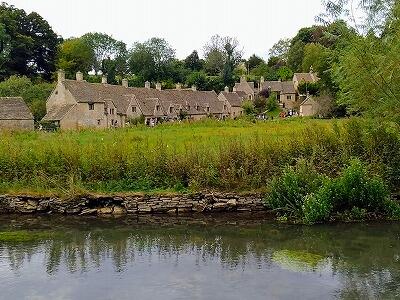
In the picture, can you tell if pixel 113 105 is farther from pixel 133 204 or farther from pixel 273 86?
pixel 273 86

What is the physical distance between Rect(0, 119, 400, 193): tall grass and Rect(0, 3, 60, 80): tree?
58.1m

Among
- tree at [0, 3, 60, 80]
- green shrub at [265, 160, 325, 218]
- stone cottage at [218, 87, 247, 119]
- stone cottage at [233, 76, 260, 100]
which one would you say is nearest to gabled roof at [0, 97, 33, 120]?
tree at [0, 3, 60, 80]

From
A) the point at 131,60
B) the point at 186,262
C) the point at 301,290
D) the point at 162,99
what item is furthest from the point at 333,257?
the point at 131,60

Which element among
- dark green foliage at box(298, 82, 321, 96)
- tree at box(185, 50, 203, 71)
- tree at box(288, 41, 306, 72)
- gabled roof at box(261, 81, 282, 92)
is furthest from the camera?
tree at box(185, 50, 203, 71)

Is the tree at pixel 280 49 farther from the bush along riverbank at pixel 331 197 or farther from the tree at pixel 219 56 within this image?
the bush along riverbank at pixel 331 197

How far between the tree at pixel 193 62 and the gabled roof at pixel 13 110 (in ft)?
197

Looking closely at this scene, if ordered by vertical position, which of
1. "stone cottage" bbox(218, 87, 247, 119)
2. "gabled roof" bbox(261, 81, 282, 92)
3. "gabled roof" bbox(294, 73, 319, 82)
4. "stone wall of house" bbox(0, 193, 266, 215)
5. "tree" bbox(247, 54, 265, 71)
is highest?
"tree" bbox(247, 54, 265, 71)

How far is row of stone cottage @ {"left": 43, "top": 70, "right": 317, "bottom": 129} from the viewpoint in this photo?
2105 inches

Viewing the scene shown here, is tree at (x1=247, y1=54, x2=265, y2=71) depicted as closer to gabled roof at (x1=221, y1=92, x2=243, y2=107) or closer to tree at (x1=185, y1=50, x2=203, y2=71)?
tree at (x1=185, y1=50, x2=203, y2=71)

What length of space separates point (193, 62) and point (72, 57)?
29.7 m

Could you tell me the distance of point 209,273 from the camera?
44.5ft

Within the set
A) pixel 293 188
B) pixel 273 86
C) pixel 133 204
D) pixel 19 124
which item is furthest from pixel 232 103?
pixel 293 188

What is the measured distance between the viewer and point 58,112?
5244 cm

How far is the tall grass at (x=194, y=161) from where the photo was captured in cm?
2070
